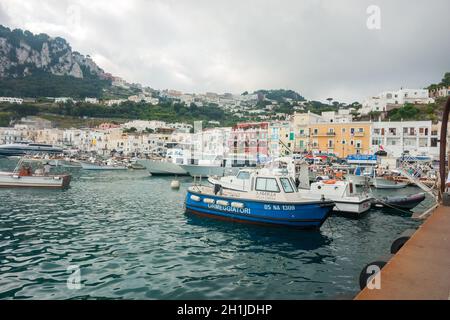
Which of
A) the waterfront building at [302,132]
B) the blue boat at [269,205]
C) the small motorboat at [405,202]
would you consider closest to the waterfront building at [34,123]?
the waterfront building at [302,132]

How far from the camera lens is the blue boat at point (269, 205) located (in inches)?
595

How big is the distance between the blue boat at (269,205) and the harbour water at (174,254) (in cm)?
52

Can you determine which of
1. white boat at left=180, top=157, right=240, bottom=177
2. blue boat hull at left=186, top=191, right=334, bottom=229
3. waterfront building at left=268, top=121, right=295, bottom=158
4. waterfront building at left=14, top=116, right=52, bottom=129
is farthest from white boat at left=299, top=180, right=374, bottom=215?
waterfront building at left=14, top=116, right=52, bottom=129

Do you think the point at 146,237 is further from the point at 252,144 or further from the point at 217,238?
the point at 252,144

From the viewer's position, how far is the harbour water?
338 inches

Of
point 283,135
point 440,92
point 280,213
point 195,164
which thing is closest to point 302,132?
point 283,135

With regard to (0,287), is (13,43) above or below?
above

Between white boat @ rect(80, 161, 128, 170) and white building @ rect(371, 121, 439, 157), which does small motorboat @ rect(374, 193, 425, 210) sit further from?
white boat @ rect(80, 161, 128, 170)

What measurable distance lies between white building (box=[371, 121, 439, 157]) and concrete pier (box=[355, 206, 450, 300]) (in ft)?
190

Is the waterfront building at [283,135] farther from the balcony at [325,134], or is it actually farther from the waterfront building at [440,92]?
the waterfront building at [440,92]
